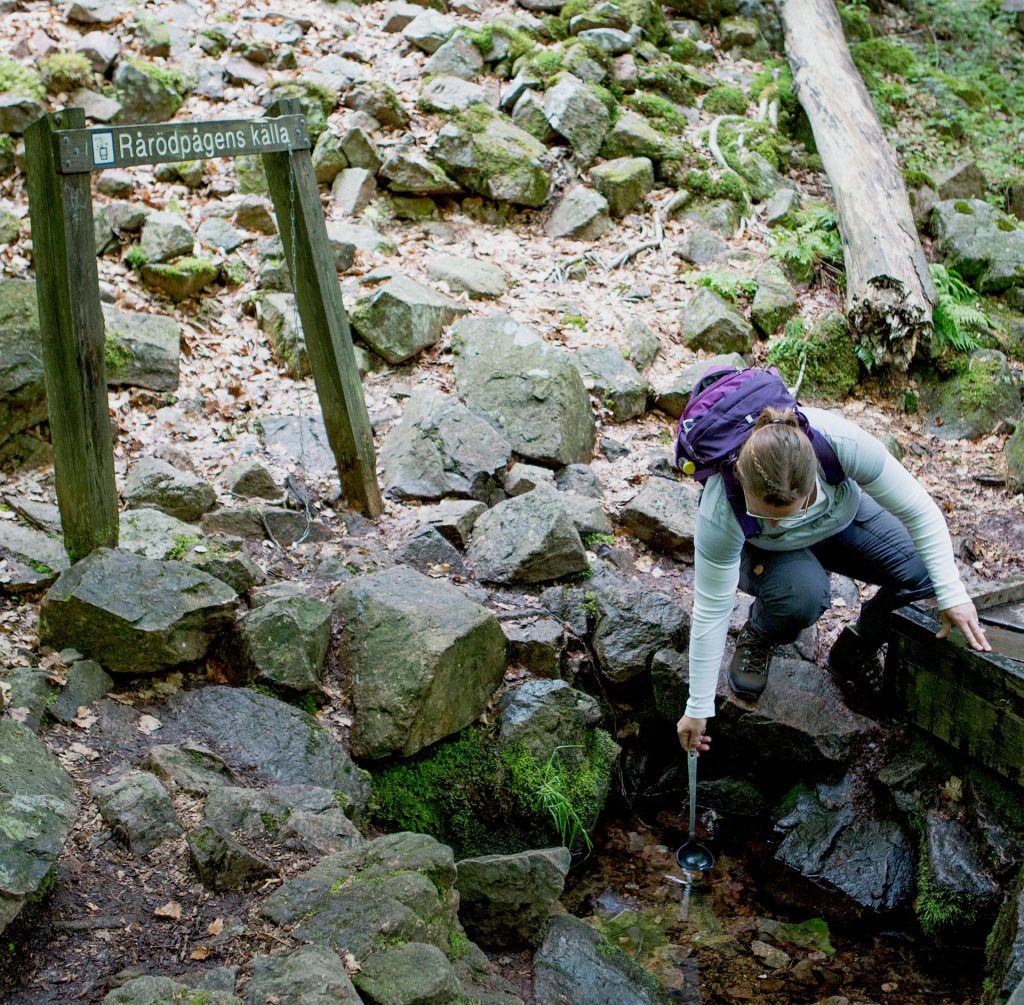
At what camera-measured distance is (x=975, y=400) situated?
7.12m

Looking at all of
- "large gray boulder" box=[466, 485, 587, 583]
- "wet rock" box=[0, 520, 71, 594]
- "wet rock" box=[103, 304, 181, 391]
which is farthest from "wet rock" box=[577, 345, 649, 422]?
"wet rock" box=[0, 520, 71, 594]

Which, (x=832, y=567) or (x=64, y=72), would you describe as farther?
(x=64, y=72)

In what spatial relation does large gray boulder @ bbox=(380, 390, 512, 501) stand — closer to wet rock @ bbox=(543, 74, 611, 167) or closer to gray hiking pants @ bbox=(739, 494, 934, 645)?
gray hiking pants @ bbox=(739, 494, 934, 645)

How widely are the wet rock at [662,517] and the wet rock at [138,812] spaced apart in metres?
3.25

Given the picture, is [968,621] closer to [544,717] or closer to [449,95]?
[544,717]

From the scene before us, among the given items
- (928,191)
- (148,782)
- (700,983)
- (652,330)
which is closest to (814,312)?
(652,330)

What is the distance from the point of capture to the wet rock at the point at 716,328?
291 inches

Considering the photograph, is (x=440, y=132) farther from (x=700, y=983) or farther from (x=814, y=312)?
(x=700, y=983)

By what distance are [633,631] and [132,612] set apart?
247 centimetres

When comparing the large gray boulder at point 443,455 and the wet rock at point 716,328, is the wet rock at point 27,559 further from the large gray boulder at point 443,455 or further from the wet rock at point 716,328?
the wet rock at point 716,328

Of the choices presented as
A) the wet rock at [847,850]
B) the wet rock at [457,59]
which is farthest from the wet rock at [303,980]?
the wet rock at [457,59]

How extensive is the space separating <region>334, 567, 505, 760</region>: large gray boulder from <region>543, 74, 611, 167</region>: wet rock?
5.89 m

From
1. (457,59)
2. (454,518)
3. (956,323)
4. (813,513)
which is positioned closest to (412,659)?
(454,518)

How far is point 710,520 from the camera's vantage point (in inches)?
140
